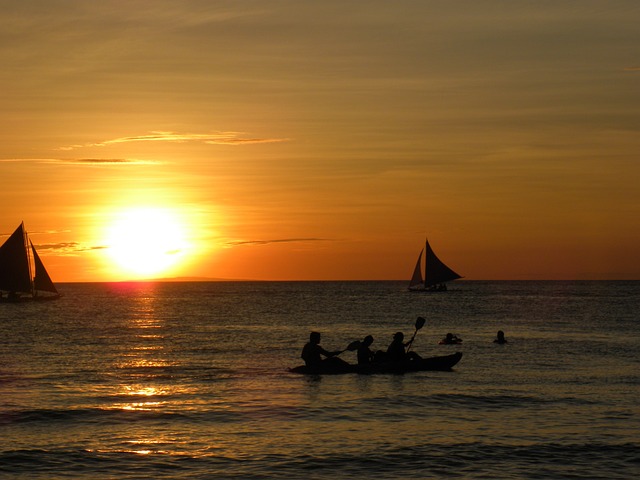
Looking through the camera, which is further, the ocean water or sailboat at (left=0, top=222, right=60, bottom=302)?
sailboat at (left=0, top=222, right=60, bottom=302)

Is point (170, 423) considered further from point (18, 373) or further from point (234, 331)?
point (234, 331)

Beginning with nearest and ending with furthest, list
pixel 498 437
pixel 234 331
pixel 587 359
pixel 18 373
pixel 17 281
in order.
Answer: pixel 498 437 → pixel 18 373 → pixel 587 359 → pixel 234 331 → pixel 17 281

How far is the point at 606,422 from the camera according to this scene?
1118 inches

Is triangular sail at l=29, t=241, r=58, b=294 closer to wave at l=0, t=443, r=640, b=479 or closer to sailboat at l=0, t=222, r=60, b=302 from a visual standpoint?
sailboat at l=0, t=222, r=60, b=302

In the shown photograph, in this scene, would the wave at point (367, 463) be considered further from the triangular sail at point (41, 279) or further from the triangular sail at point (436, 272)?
the triangular sail at point (436, 272)

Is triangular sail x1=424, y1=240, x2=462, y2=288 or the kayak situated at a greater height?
triangular sail x1=424, y1=240, x2=462, y2=288

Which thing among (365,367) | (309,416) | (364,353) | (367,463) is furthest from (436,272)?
(367,463)

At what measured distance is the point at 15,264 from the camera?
400ft

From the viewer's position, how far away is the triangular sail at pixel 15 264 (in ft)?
391

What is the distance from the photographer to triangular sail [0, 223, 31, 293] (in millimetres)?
119125

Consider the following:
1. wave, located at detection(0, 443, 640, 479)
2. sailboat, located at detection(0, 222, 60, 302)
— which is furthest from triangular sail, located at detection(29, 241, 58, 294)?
wave, located at detection(0, 443, 640, 479)

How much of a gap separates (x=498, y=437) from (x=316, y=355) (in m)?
15.4

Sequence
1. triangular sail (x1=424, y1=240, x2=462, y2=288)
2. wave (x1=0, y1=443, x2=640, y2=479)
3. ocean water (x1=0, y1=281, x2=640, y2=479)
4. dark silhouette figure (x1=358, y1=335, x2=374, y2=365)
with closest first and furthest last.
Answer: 1. wave (x1=0, y1=443, x2=640, y2=479)
2. ocean water (x1=0, y1=281, x2=640, y2=479)
3. dark silhouette figure (x1=358, y1=335, x2=374, y2=365)
4. triangular sail (x1=424, y1=240, x2=462, y2=288)

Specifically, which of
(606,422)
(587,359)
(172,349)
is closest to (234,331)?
(172,349)
